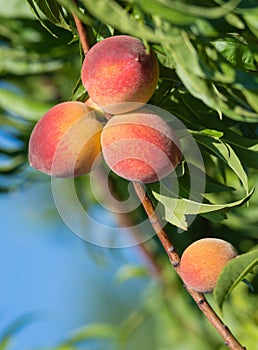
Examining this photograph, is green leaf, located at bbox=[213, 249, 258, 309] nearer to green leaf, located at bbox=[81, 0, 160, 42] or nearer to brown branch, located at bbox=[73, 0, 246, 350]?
brown branch, located at bbox=[73, 0, 246, 350]

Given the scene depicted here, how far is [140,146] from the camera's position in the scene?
1.56ft

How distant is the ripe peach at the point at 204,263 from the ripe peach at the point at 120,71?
0.34ft

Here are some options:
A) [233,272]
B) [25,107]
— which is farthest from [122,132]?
[25,107]

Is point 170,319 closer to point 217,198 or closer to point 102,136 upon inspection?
point 217,198

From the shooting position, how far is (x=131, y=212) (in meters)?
0.84

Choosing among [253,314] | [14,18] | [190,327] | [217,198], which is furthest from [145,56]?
[190,327]

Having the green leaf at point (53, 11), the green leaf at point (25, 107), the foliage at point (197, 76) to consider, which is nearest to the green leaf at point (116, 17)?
the foliage at point (197, 76)

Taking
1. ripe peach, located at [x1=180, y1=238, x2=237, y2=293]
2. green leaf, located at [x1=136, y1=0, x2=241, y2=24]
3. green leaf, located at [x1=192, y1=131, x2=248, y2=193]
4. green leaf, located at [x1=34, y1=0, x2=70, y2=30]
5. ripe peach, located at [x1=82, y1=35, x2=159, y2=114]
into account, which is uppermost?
green leaf, located at [x1=136, y1=0, x2=241, y2=24]

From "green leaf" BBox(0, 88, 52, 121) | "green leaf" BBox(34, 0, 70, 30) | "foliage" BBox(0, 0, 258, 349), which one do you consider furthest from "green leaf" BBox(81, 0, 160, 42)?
"green leaf" BBox(0, 88, 52, 121)

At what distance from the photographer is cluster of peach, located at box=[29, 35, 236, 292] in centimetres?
47

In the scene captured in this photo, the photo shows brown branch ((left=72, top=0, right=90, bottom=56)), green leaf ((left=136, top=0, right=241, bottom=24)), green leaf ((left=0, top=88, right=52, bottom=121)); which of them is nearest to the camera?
green leaf ((left=136, top=0, right=241, bottom=24))

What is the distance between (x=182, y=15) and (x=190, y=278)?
0.18 m

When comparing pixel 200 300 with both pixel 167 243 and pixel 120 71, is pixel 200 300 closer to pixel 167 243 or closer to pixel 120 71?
pixel 167 243

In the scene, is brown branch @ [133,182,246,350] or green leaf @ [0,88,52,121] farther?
green leaf @ [0,88,52,121]
